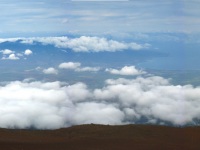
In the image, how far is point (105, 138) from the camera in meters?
18.0

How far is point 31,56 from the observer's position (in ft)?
615

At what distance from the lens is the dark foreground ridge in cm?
1627

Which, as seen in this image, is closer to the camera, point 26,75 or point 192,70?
point 26,75

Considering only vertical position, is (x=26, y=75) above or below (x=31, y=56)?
below

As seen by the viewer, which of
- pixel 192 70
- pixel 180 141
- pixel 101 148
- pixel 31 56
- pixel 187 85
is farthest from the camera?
pixel 31 56

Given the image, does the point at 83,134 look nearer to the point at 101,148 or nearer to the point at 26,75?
the point at 101,148

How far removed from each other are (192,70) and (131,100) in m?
51.7

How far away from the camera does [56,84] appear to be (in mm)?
136125

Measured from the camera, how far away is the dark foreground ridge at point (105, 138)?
16266mm

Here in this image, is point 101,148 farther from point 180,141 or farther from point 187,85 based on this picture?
point 187,85

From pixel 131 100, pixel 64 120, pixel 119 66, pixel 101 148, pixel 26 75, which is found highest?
pixel 119 66

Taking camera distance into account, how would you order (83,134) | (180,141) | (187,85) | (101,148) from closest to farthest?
(101,148), (180,141), (83,134), (187,85)

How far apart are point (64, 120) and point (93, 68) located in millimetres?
88283

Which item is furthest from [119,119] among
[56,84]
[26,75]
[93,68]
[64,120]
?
[93,68]
